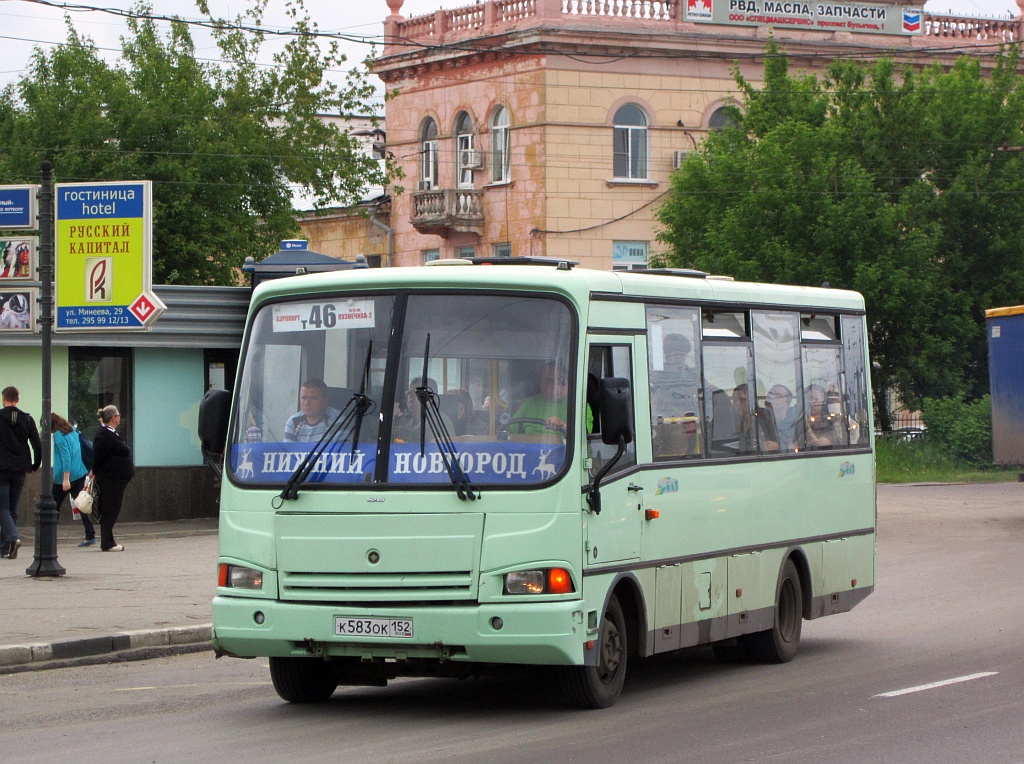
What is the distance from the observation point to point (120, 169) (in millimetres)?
38094

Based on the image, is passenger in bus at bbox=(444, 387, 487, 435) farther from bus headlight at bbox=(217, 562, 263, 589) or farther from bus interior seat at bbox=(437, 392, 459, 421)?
bus headlight at bbox=(217, 562, 263, 589)

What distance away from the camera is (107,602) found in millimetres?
15375

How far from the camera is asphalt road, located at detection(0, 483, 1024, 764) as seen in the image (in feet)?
28.0

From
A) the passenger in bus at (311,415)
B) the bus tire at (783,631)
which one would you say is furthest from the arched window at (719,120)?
the passenger in bus at (311,415)

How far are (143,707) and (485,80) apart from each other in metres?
37.7

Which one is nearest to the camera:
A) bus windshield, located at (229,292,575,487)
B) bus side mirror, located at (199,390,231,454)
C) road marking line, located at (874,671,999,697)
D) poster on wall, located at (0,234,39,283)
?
bus windshield, located at (229,292,575,487)

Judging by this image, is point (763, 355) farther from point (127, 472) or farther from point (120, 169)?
point (120, 169)

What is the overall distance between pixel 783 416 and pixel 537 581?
370 centimetres

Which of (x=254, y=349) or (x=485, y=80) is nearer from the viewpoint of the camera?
(x=254, y=349)

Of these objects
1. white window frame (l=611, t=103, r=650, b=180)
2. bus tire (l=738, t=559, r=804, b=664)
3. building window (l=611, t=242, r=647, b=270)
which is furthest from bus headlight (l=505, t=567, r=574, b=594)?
white window frame (l=611, t=103, r=650, b=180)

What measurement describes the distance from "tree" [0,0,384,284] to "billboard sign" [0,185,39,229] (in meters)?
20.3

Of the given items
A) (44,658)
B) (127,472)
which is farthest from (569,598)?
(127,472)

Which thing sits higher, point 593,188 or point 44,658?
point 593,188

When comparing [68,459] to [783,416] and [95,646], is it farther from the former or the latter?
[783,416]
